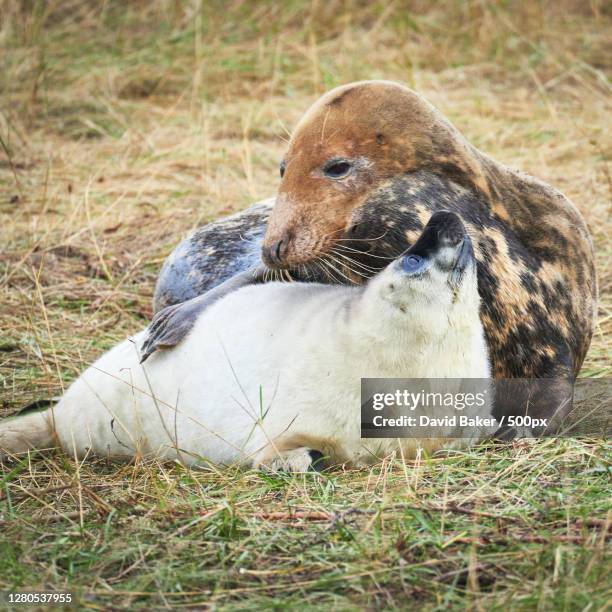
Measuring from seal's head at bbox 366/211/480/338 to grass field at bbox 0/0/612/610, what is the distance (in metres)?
0.46

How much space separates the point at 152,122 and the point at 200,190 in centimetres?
163

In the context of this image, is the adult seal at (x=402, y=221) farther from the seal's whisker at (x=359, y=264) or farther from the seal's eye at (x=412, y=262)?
the seal's eye at (x=412, y=262)

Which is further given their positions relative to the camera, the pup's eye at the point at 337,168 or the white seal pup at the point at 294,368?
the pup's eye at the point at 337,168

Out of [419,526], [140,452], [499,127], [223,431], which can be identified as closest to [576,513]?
[419,526]

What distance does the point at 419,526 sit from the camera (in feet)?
9.53

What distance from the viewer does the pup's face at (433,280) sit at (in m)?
3.15

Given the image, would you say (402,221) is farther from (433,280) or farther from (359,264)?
(433,280)

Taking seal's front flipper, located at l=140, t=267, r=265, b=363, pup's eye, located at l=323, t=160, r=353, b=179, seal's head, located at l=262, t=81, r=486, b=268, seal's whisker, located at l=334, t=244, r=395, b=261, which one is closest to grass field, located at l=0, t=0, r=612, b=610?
seal's front flipper, located at l=140, t=267, r=265, b=363

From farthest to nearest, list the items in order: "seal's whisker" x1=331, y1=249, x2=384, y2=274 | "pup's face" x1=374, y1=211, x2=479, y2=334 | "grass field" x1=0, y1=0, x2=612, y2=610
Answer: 1. "seal's whisker" x1=331, y1=249, x2=384, y2=274
2. "pup's face" x1=374, y1=211, x2=479, y2=334
3. "grass field" x1=0, y1=0, x2=612, y2=610

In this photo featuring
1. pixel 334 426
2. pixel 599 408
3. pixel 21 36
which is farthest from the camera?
pixel 21 36

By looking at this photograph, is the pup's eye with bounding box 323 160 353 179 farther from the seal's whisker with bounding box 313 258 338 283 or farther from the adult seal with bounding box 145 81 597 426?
the seal's whisker with bounding box 313 258 338 283

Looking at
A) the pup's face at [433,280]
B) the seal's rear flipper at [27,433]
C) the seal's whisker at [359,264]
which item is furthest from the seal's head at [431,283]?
the seal's rear flipper at [27,433]

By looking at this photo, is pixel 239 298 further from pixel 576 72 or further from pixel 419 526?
pixel 576 72

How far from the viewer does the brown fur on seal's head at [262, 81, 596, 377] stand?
12.2ft
